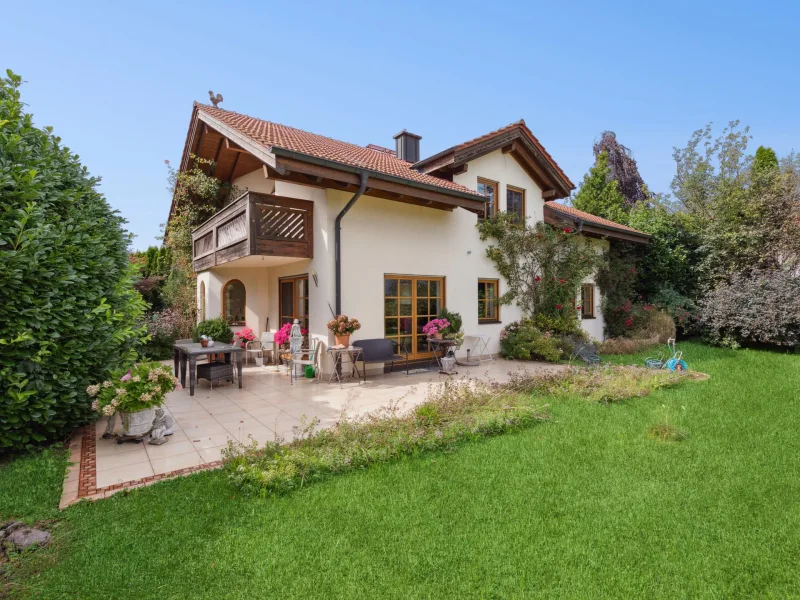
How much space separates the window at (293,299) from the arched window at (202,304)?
9.12 feet

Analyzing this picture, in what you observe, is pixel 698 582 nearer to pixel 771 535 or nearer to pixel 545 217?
pixel 771 535

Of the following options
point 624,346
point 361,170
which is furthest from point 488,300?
point 361,170

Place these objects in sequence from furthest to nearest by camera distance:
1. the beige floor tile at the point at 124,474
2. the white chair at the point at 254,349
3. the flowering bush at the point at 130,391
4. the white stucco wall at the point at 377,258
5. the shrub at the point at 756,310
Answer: the shrub at the point at 756,310 → the white chair at the point at 254,349 → the white stucco wall at the point at 377,258 → the flowering bush at the point at 130,391 → the beige floor tile at the point at 124,474

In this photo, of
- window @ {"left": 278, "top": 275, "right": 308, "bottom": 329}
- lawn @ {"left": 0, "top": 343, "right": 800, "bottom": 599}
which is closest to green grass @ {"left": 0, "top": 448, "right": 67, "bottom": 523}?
lawn @ {"left": 0, "top": 343, "right": 800, "bottom": 599}

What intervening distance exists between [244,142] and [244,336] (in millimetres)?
5052

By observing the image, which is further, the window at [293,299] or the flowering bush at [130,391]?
the window at [293,299]

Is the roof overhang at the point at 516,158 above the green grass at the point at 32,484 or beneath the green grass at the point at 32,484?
above

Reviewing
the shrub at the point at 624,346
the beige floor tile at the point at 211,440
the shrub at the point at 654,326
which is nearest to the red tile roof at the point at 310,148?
the beige floor tile at the point at 211,440

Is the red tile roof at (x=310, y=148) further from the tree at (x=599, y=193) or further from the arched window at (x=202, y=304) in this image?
the tree at (x=599, y=193)

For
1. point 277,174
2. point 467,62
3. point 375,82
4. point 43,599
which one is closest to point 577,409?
point 43,599

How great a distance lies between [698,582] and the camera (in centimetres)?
230

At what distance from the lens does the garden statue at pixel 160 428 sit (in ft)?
15.2

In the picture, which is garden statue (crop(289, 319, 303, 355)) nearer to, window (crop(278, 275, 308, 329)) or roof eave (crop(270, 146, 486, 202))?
window (crop(278, 275, 308, 329))

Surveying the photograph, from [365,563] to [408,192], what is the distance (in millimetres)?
7201
